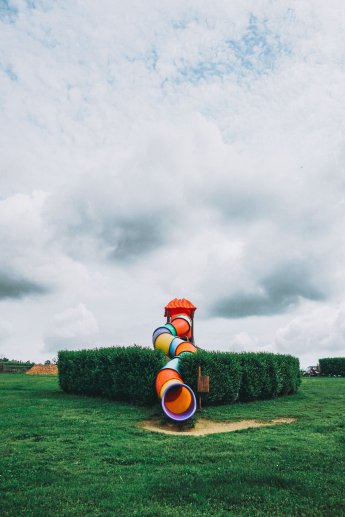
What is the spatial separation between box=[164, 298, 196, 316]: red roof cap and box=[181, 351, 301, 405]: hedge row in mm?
8337

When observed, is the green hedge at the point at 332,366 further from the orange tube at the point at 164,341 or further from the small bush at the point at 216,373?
the small bush at the point at 216,373

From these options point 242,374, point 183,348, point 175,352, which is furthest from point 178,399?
point 175,352

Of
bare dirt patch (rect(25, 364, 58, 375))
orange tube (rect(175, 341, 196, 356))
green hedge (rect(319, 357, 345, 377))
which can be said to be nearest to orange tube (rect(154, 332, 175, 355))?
orange tube (rect(175, 341, 196, 356))

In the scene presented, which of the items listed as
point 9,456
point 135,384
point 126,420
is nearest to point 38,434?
point 9,456

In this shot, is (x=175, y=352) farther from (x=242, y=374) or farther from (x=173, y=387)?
(x=173, y=387)

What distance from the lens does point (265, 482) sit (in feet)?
24.7

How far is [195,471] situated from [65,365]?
15823 mm

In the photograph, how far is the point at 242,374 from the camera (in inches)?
773

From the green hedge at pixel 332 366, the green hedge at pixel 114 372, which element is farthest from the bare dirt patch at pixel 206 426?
the green hedge at pixel 332 366

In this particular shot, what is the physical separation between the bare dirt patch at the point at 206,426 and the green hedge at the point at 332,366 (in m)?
35.4

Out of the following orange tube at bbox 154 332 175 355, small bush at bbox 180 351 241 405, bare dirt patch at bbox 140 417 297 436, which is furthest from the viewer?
orange tube at bbox 154 332 175 355

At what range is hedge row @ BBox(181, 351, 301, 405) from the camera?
17625 millimetres

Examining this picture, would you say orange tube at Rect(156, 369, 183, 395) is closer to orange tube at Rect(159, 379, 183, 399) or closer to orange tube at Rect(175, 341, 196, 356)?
orange tube at Rect(159, 379, 183, 399)

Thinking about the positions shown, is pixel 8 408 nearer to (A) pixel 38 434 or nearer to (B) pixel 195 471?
(A) pixel 38 434
